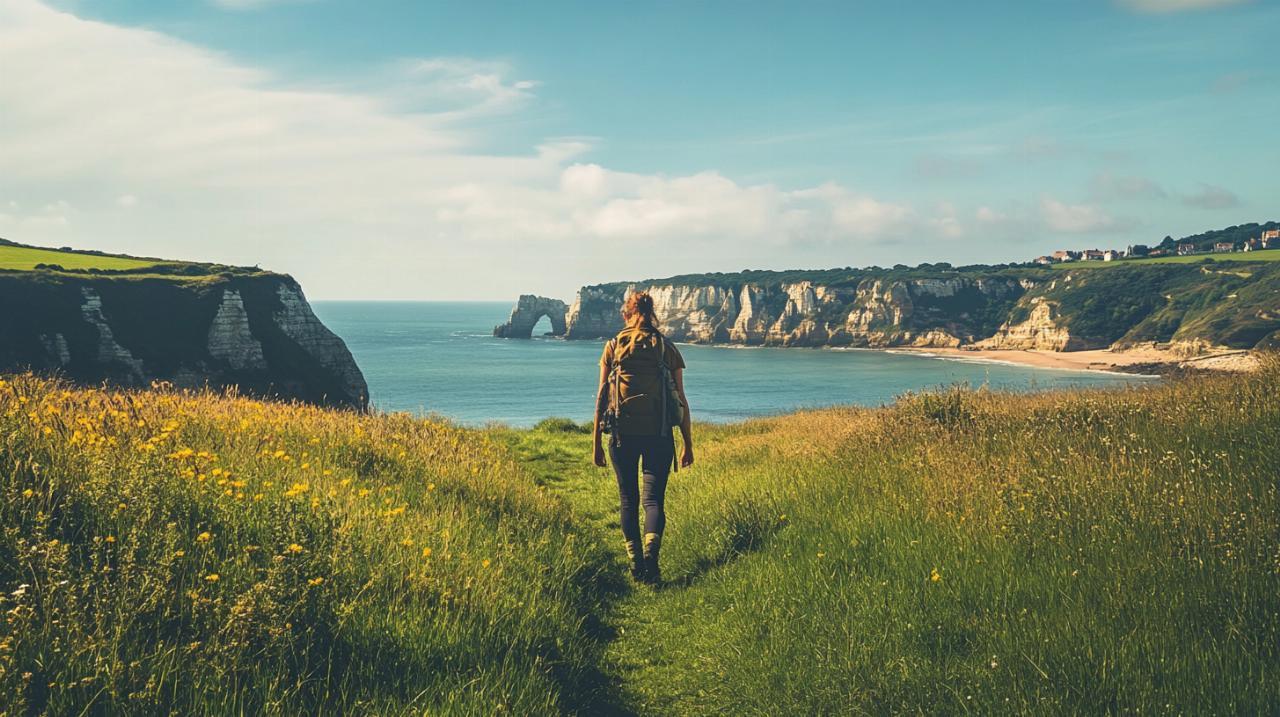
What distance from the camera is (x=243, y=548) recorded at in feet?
13.6

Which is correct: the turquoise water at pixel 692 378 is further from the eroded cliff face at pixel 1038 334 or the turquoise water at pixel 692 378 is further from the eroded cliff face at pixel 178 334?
the eroded cliff face at pixel 1038 334

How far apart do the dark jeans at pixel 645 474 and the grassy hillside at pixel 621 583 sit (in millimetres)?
533

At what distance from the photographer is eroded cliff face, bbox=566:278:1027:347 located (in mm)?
141500

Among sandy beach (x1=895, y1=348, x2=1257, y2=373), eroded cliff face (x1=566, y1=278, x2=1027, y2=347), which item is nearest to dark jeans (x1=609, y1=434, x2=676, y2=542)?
sandy beach (x1=895, y1=348, x2=1257, y2=373)

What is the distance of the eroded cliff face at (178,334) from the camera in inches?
1850

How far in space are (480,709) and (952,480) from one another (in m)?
4.78

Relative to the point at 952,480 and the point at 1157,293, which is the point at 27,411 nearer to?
the point at 952,480

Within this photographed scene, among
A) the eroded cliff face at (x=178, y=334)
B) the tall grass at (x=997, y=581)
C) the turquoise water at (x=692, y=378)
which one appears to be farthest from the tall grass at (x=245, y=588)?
the eroded cliff face at (x=178, y=334)

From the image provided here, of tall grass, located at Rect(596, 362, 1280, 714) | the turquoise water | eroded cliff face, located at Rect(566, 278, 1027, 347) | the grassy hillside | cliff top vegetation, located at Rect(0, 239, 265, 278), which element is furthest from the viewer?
eroded cliff face, located at Rect(566, 278, 1027, 347)

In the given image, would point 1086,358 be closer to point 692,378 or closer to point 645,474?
point 692,378

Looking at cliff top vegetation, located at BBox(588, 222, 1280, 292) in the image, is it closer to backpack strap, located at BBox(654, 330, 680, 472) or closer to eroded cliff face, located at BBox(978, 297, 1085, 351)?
eroded cliff face, located at BBox(978, 297, 1085, 351)

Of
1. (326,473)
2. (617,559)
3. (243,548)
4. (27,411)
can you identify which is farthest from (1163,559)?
(27,411)

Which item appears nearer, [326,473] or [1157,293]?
[326,473]

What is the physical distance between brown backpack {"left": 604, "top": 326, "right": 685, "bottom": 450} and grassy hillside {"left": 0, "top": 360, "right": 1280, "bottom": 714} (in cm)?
127
